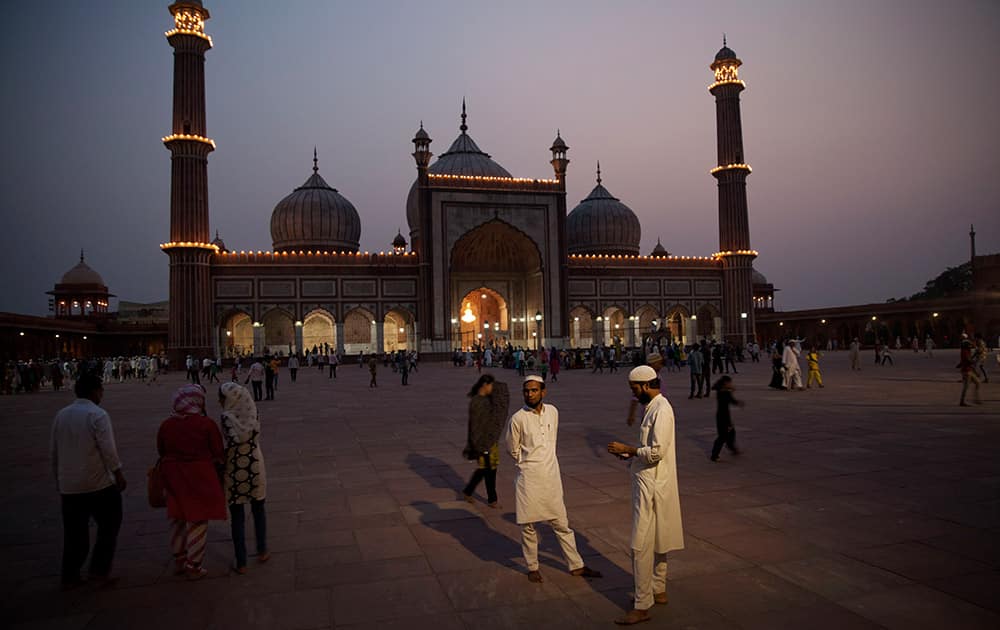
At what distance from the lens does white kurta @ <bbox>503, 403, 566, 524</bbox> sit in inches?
166

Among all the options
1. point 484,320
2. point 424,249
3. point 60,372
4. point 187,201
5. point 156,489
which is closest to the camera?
point 156,489

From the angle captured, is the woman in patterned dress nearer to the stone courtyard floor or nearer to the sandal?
the sandal

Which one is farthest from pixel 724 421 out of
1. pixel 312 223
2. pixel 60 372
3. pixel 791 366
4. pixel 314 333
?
pixel 312 223

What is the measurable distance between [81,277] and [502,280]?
36660 millimetres

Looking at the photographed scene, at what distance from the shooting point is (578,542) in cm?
498

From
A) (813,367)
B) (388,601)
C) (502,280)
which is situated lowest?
(388,601)

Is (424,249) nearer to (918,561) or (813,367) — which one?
(813,367)

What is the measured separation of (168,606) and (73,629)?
1.55 feet

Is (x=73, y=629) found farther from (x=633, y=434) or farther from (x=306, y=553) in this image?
(x=633, y=434)

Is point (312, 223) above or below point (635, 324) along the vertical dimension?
above

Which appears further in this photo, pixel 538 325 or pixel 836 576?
pixel 538 325

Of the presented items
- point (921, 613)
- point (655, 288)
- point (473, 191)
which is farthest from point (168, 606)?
point (655, 288)

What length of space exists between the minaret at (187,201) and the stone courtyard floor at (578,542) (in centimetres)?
2685

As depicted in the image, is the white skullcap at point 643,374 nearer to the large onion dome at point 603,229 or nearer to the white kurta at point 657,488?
the white kurta at point 657,488
